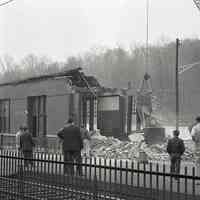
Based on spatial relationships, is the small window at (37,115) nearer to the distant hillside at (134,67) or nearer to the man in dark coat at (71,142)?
the man in dark coat at (71,142)

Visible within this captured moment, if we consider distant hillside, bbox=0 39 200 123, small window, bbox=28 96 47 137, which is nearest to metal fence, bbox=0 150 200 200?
small window, bbox=28 96 47 137

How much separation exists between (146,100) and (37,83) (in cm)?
814

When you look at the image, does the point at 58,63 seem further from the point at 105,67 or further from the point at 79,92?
the point at 79,92

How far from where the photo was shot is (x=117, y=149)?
22.6m

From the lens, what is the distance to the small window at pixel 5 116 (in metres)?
26.6

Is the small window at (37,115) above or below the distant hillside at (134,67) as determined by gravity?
below

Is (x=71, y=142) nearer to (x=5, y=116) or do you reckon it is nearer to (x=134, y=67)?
(x=5, y=116)

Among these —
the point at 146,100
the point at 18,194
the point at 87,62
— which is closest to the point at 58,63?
the point at 87,62

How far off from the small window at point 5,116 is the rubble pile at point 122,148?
624 cm

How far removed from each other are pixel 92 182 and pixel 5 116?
20825mm

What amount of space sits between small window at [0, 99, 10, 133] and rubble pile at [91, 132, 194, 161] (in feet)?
20.5

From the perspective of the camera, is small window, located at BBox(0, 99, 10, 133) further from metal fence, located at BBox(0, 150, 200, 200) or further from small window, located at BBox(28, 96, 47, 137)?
metal fence, located at BBox(0, 150, 200, 200)

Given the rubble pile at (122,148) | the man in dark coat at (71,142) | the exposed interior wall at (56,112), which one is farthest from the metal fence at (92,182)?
the exposed interior wall at (56,112)

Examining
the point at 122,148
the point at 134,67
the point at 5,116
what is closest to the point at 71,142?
the point at 122,148
